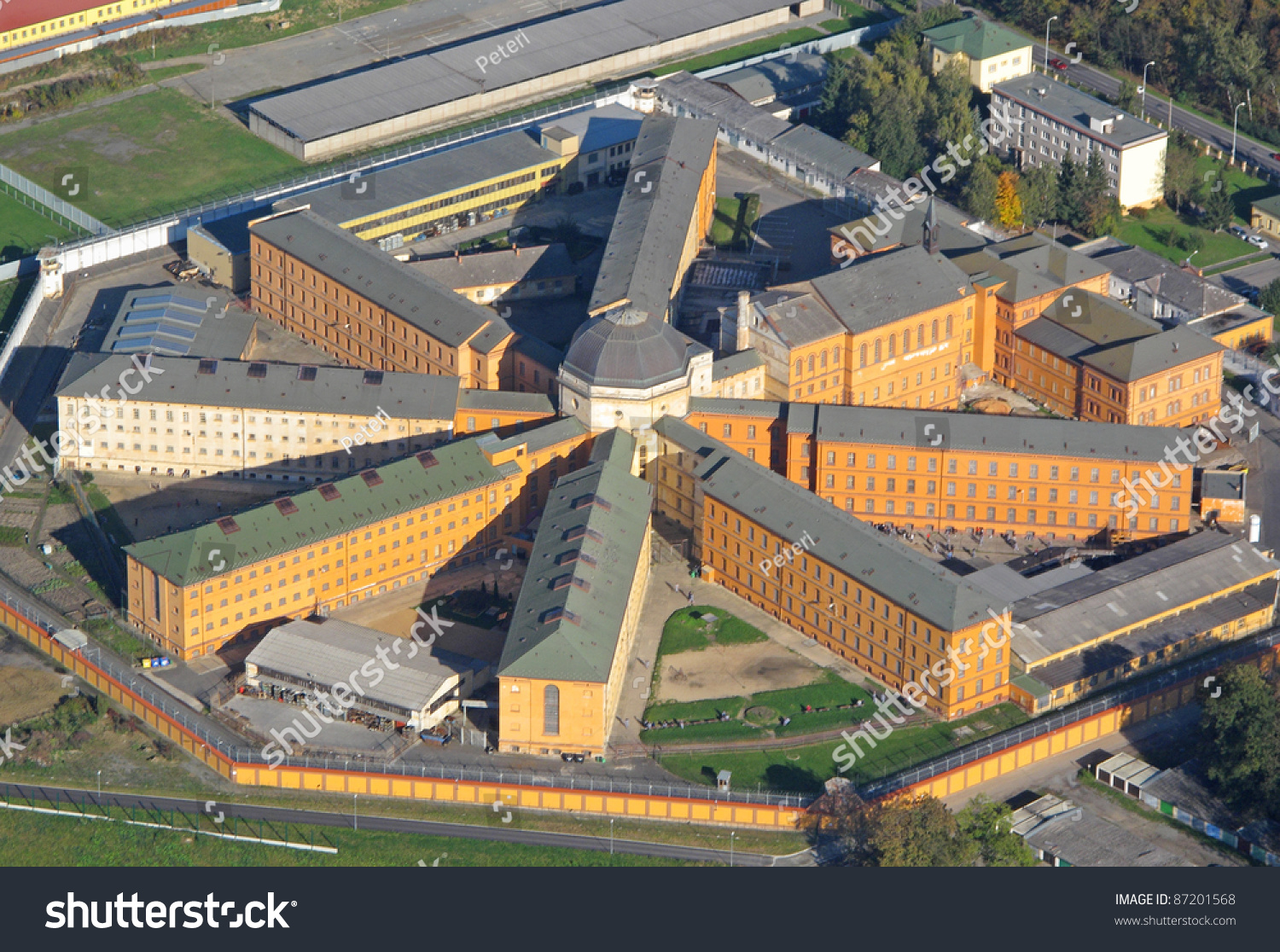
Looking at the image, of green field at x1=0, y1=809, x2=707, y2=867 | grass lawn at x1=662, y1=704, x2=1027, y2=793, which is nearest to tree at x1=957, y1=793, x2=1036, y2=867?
grass lawn at x1=662, y1=704, x2=1027, y2=793

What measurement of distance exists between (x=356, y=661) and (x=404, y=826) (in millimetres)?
16267

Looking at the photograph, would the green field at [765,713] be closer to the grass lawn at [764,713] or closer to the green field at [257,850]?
the grass lawn at [764,713]

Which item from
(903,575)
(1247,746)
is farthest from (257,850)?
(1247,746)

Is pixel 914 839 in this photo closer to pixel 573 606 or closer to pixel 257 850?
pixel 573 606

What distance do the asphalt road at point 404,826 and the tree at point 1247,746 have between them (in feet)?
108

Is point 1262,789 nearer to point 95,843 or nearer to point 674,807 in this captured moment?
point 674,807

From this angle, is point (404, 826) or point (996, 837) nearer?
point (996, 837)

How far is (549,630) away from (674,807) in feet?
55.1

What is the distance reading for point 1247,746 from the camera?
594 feet

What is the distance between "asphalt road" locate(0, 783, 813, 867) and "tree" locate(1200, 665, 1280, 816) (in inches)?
1295

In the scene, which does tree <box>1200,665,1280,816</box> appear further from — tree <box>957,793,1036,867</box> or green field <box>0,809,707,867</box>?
green field <box>0,809,707,867</box>

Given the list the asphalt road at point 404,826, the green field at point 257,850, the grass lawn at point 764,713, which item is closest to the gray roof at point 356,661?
the asphalt road at point 404,826

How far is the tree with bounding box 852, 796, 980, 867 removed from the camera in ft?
569

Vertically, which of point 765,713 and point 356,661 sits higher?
point 356,661
